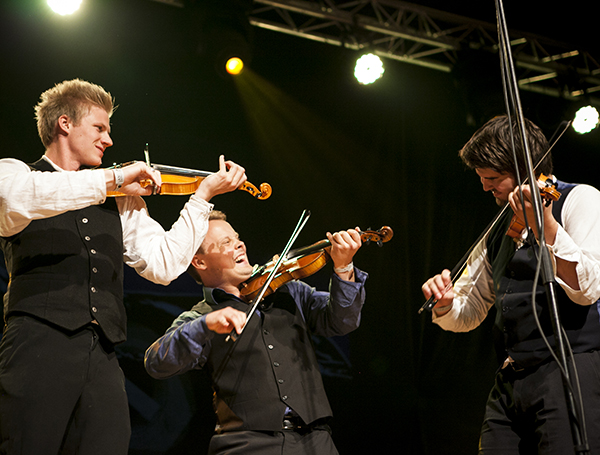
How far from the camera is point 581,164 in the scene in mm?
5008

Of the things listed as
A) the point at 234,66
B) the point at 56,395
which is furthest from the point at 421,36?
the point at 56,395

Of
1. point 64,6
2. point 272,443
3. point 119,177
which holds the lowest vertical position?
point 272,443

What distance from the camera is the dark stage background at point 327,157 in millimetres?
3525

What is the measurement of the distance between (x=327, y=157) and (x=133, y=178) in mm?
2655

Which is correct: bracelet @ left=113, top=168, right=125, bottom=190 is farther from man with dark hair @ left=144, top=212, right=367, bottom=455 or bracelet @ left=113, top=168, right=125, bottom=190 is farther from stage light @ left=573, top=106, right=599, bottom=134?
stage light @ left=573, top=106, right=599, bottom=134

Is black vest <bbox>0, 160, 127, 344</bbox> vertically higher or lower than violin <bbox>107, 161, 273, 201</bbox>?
lower

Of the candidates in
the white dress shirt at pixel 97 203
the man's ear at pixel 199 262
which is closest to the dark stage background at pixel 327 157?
the man's ear at pixel 199 262

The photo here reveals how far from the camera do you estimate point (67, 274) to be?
1.87m

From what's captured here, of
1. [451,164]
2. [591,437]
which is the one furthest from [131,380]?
[451,164]

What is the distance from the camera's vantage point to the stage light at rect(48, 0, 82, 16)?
3348 millimetres

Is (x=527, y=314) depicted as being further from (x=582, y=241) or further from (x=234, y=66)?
(x=234, y=66)

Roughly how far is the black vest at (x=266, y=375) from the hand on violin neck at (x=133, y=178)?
0.76 metres

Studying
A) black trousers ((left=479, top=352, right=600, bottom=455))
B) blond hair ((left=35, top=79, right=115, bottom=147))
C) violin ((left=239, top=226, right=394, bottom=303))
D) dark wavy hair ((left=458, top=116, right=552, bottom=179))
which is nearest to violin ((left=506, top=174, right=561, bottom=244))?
dark wavy hair ((left=458, top=116, right=552, bottom=179))

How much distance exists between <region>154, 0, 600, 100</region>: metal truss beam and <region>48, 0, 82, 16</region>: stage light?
69 centimetres
